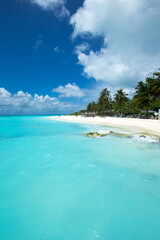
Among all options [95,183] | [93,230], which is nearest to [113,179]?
[95,183]

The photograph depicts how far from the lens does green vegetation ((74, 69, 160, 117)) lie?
3161cm

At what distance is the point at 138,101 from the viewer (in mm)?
34969

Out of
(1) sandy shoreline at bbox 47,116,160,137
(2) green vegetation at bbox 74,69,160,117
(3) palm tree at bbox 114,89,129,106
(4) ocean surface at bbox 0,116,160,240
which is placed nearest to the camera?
(4) ocean surface at bbox 0,116,160,240

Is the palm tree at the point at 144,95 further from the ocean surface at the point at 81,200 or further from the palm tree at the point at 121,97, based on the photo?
the ocean surface at the point at 81,200

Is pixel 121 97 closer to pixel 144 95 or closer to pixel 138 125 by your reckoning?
pixel 144 95

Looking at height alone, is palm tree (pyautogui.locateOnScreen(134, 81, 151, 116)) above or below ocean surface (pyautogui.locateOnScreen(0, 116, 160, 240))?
above

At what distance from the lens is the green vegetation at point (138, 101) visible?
104ft

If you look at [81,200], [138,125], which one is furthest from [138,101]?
[81,200]

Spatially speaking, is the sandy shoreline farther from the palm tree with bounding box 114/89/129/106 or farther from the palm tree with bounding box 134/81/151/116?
the palm tree with bounding box 114/89/129/106

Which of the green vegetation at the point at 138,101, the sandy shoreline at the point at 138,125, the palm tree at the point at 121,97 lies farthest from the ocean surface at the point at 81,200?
the palm tree at the point at 121,97

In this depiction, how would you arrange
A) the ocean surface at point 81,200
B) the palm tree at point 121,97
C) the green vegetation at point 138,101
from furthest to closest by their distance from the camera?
the palm tree at point 121,97 < the green vegetation at point 138,101 < the ocean surface at point 81,200

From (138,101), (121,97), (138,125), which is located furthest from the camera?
(121,97)

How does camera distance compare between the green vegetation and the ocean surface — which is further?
the green vegetation

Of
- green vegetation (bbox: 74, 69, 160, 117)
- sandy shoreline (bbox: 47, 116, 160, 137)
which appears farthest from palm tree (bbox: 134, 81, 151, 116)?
sandy shoreline (bbox: 47, 116, 160, 137)
